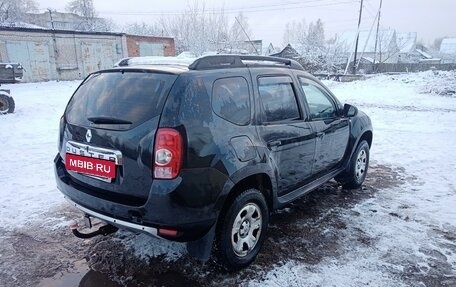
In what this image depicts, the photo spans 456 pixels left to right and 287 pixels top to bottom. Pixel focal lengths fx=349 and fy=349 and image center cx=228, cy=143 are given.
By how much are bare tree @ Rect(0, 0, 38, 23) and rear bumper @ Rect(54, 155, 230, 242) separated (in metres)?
48.2

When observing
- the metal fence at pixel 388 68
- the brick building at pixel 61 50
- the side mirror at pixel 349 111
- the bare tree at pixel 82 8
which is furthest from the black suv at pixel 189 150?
the bare tree at pixel 82 8

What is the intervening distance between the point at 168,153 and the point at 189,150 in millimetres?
152

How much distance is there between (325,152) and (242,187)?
1.59 meters

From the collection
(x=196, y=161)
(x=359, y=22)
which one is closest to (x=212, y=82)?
(x=196, y=161)

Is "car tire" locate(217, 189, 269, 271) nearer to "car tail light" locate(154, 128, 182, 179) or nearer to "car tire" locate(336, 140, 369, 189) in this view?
"car tail light" locate(154, 128, 182, 179)

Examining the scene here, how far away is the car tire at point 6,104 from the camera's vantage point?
11281 millimetres

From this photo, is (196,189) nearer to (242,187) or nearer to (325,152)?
(242,187)

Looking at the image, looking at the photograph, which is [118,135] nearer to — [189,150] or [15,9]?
[189,150]

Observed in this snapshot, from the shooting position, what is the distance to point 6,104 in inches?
449

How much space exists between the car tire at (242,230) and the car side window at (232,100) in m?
0.66

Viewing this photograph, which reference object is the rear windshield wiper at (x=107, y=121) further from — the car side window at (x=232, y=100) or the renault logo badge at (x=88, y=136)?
the car side window at (x=232, y=100)

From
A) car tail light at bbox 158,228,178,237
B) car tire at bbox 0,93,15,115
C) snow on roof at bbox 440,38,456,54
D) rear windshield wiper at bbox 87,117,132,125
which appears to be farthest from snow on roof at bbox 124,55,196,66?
snow on roof at bbox 440,38,456,54

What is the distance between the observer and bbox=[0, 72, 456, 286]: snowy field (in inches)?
121

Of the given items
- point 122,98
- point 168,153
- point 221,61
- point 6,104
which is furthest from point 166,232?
point 6,104
